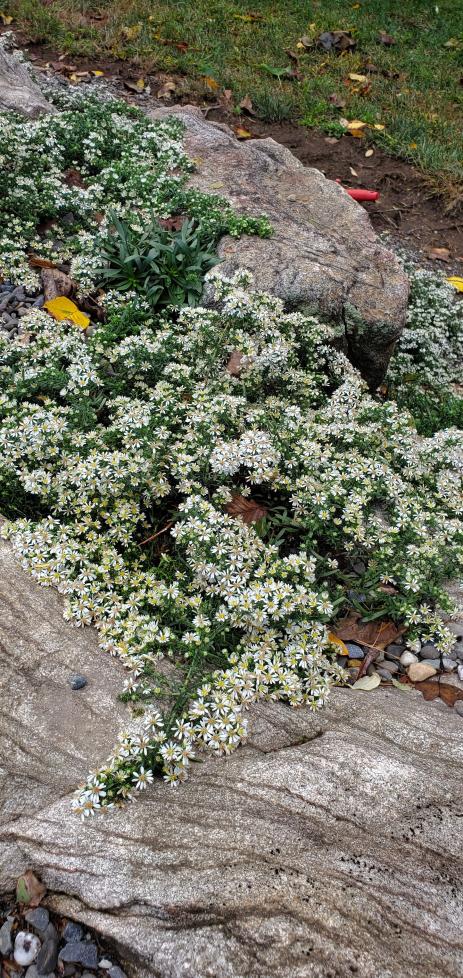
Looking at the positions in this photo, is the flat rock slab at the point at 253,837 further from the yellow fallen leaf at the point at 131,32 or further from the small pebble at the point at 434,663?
the yellow fallen leaf at the point at 131,32

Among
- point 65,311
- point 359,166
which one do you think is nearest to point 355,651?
point 65,311

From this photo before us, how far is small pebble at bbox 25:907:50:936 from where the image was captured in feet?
6.72

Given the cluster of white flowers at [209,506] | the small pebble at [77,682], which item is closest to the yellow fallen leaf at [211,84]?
the cluster of white flowers at [209,506]

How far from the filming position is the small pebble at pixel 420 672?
3.36m

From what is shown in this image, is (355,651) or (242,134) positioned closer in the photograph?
(355,651)

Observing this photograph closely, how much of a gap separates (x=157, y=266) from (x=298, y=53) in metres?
7.91

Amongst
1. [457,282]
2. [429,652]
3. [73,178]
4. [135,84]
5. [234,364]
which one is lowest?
[457,282]

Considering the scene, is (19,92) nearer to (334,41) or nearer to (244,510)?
(244,510)

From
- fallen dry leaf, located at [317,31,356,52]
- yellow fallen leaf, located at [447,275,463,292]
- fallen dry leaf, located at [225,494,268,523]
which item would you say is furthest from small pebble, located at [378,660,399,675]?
fallen dry leaf, located at [317,31,356,52]

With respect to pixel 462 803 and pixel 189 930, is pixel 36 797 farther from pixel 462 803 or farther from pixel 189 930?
pixel 462 803

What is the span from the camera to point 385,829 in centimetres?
220

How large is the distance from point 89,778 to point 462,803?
123 centimetres

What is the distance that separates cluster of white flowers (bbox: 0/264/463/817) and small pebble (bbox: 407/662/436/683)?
0.56 feet

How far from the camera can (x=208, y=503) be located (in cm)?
322
